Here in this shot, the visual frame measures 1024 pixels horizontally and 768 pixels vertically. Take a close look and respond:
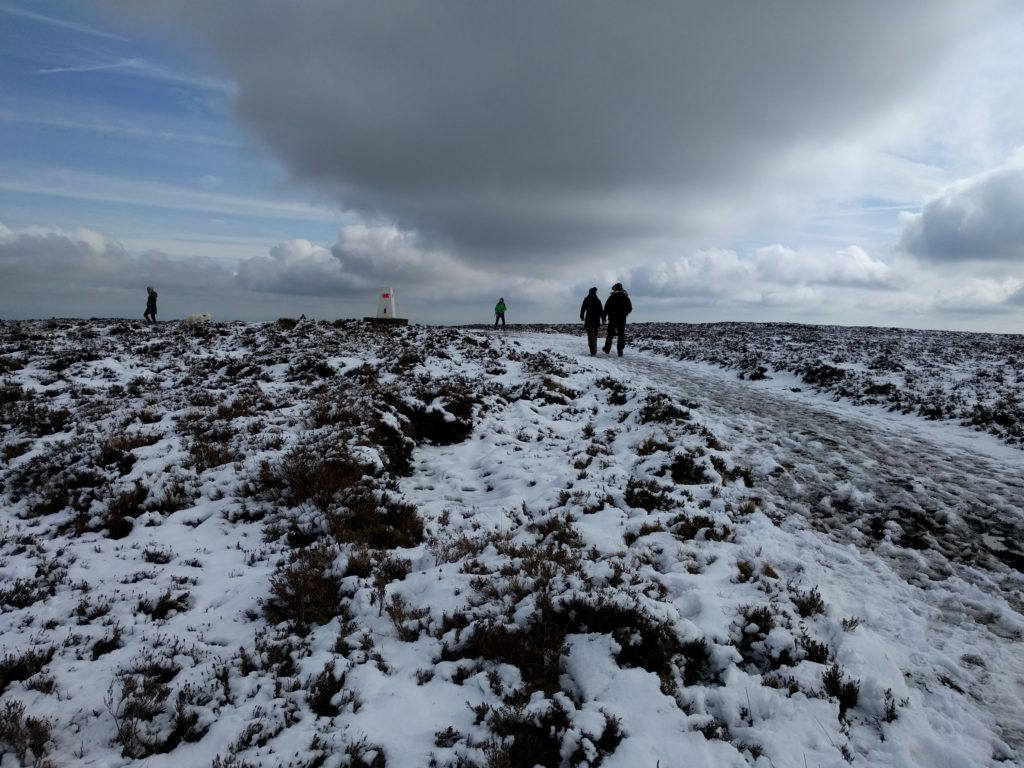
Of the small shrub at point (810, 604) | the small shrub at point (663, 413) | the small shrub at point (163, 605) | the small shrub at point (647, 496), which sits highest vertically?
the small shrub at point (663, 413)

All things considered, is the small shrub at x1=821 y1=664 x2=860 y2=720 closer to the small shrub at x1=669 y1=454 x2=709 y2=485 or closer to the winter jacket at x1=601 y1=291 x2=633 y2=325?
the small shrub at x1=669 y1=454 x2=709 y2=485

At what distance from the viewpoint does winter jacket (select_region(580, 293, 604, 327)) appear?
77.1 feet

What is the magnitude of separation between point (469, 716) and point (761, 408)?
41.4 ft

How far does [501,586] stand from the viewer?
5.55m

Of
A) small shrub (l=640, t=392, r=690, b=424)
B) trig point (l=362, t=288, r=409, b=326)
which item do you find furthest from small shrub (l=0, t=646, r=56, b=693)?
trig point (l=362, t=288, r=409, b=326)

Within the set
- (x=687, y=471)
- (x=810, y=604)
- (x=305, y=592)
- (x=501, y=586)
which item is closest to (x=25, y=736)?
(x=305, y=592)

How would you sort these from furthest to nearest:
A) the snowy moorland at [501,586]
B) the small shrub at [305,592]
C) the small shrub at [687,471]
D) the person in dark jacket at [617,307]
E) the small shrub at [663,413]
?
the person in dark jacket at [617,307] < the small shrub at [663,413] < the small shrub at [687,471] < the small shrub at [305,592] < the snowy moorland at [501,586]

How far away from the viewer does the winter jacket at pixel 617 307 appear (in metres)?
22.5

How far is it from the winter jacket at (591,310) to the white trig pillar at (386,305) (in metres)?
16.6

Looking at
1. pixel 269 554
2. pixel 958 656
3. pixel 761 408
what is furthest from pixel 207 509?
pixel 761 408

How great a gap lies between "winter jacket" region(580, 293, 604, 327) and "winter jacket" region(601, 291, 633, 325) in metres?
0.54

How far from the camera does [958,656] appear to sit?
14.6 feet

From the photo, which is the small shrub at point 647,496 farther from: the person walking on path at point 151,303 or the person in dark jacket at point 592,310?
the person walking on path at point 151,303

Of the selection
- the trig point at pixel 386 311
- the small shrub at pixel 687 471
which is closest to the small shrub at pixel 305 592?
the small shrub at pixel 687 471
